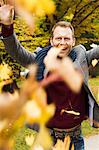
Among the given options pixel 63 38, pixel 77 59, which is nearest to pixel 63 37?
pixel 63 38

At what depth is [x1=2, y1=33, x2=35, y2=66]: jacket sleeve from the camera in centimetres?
230

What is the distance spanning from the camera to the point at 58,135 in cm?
285

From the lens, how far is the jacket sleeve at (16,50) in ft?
7.56

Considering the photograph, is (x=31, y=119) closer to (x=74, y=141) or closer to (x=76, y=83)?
(x=76, y=83)

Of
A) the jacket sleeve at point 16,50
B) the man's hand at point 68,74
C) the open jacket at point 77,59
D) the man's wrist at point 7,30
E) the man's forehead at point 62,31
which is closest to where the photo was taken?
the man's hand at point 68,74

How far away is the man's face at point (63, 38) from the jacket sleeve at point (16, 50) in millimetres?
182

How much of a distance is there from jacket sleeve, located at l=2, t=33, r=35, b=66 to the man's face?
0.18 meters

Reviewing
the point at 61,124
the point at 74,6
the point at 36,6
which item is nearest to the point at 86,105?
the point at 61,124

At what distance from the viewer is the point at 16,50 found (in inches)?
100

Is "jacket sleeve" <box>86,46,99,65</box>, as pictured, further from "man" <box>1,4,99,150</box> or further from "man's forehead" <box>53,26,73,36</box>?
"man's forehead" <box>53,26,73,36</box>

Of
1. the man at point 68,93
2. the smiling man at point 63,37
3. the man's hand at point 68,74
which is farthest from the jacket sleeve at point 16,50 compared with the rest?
the man's hand at point 68,74

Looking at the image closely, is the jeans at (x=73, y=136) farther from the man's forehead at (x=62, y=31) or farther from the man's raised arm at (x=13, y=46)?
the man's forehead at (x=62, y=31)

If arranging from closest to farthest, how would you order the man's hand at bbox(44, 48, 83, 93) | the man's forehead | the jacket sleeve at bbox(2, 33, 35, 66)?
the man's hand at bbox(44, 48, 83, 93) → the jacket sleeve at bbox(2, 33, 35, 66) → the man's forehead

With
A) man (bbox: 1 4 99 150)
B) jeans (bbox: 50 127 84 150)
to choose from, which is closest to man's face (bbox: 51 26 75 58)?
man (bbox: 1 4 99 150)
